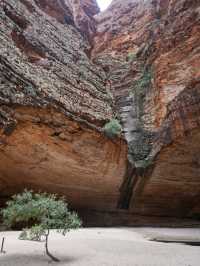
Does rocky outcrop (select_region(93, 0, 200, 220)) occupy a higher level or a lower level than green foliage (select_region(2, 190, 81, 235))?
higher

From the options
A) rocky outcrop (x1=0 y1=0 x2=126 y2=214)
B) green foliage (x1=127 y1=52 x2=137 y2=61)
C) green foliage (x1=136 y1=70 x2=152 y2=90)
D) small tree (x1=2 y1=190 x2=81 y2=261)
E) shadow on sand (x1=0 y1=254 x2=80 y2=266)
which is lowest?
shadow on sand (x1=0 y1=254 x2=80 y2=266)

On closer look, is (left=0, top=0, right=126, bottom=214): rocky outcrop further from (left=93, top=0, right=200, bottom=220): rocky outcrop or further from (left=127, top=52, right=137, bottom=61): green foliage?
(left=127, top=52, right=137, bottom=61): green foliage

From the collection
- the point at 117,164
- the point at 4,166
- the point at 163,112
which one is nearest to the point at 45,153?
the point at 4,166

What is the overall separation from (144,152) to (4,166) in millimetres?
5890

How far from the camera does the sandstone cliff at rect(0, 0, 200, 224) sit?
385 inches

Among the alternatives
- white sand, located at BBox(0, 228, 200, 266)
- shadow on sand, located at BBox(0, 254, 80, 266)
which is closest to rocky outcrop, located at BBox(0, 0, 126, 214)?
white sand, located at BBox(0, 228, 200, 266)

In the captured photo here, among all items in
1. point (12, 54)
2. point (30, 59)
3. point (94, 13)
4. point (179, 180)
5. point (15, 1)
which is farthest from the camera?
point (94, 13)

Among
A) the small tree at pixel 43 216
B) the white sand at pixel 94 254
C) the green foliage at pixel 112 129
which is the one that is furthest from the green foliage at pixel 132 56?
the small tree at pixel 43 216

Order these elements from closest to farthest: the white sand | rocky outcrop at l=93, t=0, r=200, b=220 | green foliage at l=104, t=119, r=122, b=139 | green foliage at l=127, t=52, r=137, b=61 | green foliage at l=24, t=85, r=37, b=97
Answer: the white sand
green foliage at l=24, t=85, r=37, b=97
green foliage at l=104, t=119, r=122, b=139
rocky outcrop at l=93, t=0, r=200, b=220
green foliage at l=127, t=52, r=137, b=61

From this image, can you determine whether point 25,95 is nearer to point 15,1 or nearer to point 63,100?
point 63,100

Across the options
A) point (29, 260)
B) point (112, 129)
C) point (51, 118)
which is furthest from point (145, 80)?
point (29, 260)

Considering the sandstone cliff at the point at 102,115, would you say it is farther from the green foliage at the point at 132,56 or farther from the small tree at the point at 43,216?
the small tree at the point at 43,216

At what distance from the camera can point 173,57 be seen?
492 inches

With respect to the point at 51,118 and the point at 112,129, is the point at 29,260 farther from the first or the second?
the point at 112,129
